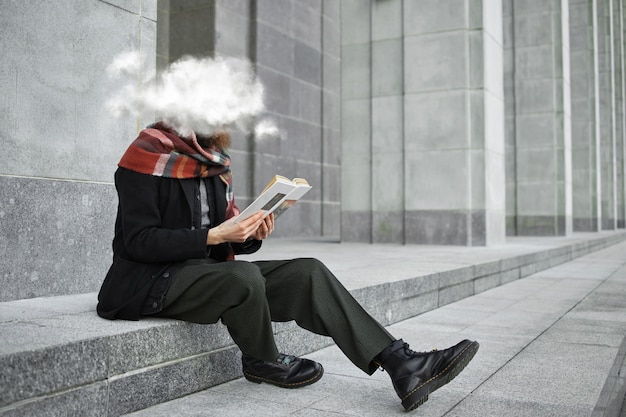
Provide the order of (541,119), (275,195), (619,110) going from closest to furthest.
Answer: (275,195) < (541,119) < (619,110)

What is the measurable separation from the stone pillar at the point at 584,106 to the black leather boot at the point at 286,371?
24387 millimetres

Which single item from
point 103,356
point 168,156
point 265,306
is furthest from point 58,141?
point 265,306

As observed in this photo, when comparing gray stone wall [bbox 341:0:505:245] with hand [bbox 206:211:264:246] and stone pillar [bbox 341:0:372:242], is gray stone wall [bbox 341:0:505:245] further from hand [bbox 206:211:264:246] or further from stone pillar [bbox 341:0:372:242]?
hand [bbox 206:211:264:246]

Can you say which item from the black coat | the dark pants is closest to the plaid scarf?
the black coat

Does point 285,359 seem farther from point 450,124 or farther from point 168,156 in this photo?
point 450,124

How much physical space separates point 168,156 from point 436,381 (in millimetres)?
1839

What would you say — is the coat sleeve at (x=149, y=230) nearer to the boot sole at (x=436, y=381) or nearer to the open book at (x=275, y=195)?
the open book at (x=275, y=195)

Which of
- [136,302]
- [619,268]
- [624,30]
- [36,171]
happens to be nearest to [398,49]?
[619,268]

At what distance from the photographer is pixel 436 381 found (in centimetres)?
346

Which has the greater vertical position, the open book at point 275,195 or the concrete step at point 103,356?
the open book at point 275,195

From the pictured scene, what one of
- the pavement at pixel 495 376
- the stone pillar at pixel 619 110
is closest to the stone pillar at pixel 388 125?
the pavement at pixel 495 376

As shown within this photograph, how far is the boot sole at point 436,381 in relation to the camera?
11.2 ft

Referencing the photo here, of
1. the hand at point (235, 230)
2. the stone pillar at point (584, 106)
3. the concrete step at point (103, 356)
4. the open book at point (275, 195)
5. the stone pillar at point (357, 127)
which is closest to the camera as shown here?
the concrete step at point (103, 356)

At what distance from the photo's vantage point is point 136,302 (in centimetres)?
362
